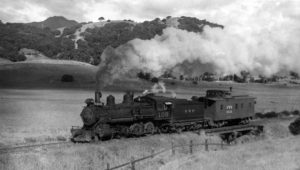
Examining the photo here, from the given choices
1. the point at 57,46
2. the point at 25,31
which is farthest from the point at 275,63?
the point at 25,31

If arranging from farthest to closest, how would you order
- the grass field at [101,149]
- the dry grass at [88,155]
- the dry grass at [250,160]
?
the dry grass at [88,155], the grass field at [101,149], the dry grass at [250,160]

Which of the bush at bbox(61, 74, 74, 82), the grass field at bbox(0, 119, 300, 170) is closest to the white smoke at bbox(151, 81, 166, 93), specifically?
the grass field at bbox(0, 119, 300, 170)

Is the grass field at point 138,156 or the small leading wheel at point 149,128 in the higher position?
the small leading wheel at point 149,128

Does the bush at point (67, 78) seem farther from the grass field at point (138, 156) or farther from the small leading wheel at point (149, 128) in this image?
the grass field at point (138, 156)

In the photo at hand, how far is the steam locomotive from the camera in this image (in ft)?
81.3

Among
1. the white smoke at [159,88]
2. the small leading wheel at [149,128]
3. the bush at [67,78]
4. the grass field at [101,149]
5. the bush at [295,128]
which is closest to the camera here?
the grass field at [101,149]

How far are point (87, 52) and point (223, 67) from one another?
123 m

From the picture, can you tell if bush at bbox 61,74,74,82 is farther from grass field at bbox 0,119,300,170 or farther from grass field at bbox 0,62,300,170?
grass field at bbox 0,119,300,170

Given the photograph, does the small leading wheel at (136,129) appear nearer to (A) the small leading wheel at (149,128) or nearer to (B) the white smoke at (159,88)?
(A) the small leading wheel at (149,128)

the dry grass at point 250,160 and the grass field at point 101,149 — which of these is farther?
the grass field at point 101,149

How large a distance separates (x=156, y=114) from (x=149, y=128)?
50.8 inches

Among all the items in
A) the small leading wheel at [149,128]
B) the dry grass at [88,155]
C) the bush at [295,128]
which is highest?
the small leading wheel at [149,128]

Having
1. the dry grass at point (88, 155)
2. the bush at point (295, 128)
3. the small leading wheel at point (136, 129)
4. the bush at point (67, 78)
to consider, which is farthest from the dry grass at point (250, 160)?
the bush at point (67, 78)

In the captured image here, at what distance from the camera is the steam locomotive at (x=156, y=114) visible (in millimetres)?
24781
